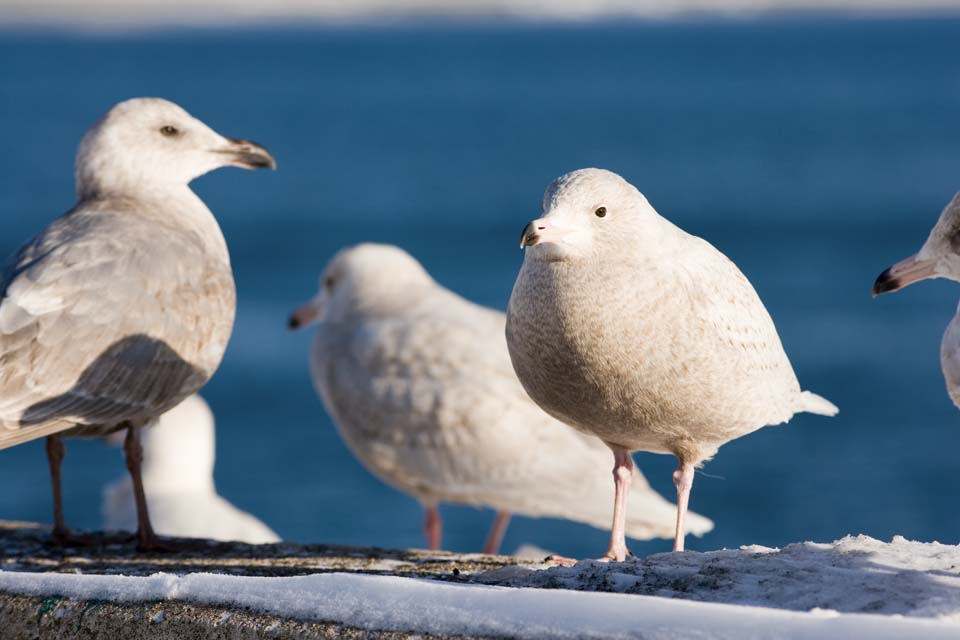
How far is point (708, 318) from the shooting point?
4234 mm

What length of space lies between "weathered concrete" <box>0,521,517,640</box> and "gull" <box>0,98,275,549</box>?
0.21 metres

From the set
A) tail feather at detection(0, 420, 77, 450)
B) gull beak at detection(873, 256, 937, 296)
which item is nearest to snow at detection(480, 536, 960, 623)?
gull beak at detection(873, 256, 937, 296)

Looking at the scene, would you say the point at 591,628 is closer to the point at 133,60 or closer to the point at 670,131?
the point at 670,131

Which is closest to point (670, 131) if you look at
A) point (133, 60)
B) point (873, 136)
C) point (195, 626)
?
point (873, 136)

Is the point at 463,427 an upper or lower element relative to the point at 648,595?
upper

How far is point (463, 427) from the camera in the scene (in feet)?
22.7

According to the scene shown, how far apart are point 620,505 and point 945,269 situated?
1.18 metres

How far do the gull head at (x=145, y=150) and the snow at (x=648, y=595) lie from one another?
242 cm

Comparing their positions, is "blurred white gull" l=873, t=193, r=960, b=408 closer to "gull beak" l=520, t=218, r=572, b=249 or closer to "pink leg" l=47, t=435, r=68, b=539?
"gull beak" l=520, t=218, r=572, b=249

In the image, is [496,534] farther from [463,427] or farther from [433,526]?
[463,427]

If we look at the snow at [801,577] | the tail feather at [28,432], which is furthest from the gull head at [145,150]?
the snow at [801,577]

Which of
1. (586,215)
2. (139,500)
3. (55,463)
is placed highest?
(586,215)

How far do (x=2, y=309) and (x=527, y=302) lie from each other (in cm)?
175

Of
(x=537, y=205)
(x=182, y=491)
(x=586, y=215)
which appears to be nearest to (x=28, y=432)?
(x=586, y=215)
